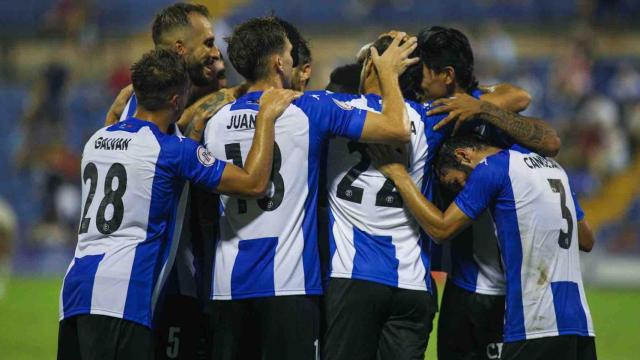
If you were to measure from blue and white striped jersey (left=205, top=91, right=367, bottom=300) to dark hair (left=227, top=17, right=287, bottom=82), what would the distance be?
0.60 ft

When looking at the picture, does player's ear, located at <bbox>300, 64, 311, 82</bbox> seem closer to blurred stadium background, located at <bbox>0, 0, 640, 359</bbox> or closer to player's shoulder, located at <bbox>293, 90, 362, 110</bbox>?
player's shoulder, located at <bbox>293, 90, 362, 110</bbox>

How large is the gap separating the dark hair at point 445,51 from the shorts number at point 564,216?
823 mm

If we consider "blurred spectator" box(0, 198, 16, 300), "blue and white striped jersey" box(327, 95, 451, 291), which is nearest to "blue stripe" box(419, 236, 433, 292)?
"blue and white striped jersey" box(327, 95, 451, 291)

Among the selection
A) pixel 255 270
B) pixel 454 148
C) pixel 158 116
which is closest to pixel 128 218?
pixel 158 116

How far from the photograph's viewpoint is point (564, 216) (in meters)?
5.12

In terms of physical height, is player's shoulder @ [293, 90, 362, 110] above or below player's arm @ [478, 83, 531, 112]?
below

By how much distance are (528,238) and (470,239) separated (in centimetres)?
51

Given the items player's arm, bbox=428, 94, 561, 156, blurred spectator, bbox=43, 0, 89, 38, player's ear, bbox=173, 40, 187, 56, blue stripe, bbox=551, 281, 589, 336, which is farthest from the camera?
blurred spectator, bbox=43, 0, 89, 38

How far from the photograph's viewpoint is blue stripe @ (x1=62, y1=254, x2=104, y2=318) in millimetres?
4781

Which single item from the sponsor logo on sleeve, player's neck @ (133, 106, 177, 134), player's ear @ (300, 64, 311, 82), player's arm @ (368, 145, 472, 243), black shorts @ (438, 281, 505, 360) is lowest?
black shorts @ (438, 281, 505, 360)

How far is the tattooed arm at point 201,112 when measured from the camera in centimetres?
538

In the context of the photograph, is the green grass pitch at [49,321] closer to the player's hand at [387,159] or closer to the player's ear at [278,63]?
the player's hand at [387,159]

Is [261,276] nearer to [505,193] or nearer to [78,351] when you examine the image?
[78,351]

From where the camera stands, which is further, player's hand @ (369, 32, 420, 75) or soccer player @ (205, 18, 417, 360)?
player's hand @ (369, 32, 420, 75)
